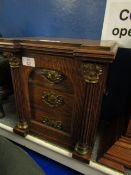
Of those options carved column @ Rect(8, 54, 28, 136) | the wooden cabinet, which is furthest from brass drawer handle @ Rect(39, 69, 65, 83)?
carved column @ Rect(8, 54, 28, 136)

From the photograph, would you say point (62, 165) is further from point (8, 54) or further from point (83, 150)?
point (8, 54)

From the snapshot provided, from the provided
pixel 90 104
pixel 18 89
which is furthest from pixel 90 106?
pixel 18 89

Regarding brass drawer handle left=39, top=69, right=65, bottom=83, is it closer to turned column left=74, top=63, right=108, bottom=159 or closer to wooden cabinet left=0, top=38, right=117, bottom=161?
wooden cabinet left=0, top=38, right=117, bottom=161

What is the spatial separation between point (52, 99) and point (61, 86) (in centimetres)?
8

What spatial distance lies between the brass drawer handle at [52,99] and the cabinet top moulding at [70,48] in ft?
0.61

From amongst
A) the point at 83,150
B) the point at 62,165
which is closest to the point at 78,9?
the point at 83,150

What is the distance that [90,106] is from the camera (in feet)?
1.93

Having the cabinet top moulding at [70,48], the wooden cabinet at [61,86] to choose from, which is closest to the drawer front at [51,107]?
the wooden cabinet at [61,86]

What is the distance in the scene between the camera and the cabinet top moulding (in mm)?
479

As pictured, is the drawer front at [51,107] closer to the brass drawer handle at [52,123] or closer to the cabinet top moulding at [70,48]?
the brass drawer handle at [52,123]

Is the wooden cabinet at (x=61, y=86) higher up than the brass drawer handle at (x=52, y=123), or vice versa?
the wooden cabinet at (x=61, y=86)

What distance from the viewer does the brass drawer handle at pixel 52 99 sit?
0.67 metres

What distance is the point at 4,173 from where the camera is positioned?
353 millimetres

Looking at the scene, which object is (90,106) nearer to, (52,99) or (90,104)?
(90,104)
